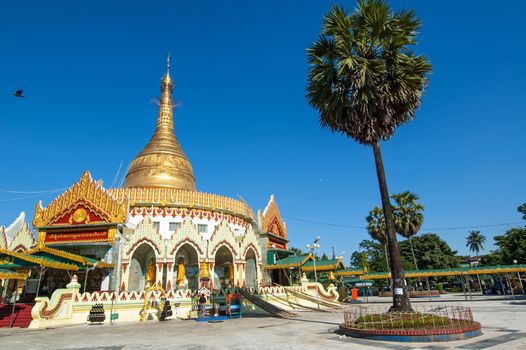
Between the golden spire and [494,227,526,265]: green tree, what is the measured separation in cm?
4636

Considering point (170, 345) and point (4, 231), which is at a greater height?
point (4, 231)

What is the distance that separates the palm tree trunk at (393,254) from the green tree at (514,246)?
45.4 m

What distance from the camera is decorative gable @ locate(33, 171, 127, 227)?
94.7ft

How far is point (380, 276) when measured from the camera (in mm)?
39500

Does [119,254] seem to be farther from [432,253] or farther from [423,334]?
[432,253]

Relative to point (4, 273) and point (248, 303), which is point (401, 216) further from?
point (4, 273)

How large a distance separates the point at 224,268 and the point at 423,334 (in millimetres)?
26543

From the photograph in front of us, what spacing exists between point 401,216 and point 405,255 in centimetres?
3373

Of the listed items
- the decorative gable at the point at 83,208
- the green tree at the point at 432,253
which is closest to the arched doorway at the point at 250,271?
the decorative gable at the point at 83,208

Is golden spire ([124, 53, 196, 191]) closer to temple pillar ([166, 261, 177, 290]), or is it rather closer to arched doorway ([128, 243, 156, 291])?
arched doorway ([128, 243, 156, 291])

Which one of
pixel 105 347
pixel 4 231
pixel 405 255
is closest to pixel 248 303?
pixel 105 347

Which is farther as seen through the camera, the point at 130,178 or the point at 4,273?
the point at 130,178

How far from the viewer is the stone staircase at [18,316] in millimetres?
21250

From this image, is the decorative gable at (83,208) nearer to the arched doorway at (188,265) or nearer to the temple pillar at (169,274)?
the temple pillar at (169,274)
